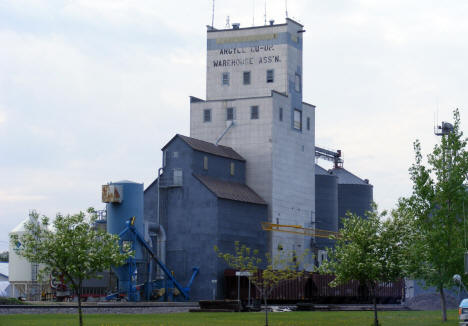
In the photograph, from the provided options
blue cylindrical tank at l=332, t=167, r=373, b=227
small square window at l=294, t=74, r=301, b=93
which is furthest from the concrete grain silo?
blue cylindrical tank at l=332, t=167, r=373, b=227

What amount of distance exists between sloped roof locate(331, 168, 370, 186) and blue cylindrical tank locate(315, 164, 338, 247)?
8.16m

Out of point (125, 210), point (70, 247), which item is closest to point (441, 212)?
point (70, 247)

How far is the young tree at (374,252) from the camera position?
147 feet

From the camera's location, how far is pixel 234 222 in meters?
96.1

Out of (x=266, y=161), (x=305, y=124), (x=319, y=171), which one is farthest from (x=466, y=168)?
(x=319, y=171)

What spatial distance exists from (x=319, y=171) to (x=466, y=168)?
233 ft

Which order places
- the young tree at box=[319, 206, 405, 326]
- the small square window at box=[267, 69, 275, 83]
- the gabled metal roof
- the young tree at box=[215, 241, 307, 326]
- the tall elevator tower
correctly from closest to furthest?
the young tree at box=[319, 206, 405, 326]
the young tree at box=[215, 241, 307, 326]
the tall elevator tower
the small square window at box=[267, 69, 275, 83]
the gabled metal roof

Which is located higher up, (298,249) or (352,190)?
(352,190)

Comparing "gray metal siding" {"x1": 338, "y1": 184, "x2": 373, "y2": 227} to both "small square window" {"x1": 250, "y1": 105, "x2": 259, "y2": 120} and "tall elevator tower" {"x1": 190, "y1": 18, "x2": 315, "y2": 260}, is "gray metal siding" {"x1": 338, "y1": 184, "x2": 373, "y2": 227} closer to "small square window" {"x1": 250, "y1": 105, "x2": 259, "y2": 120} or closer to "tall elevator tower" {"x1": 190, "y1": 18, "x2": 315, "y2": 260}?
"tall elevator tower" {"x1": 190, "y1": 18, "x2": 315, "y2": 260}

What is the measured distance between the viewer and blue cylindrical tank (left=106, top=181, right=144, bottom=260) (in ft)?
286

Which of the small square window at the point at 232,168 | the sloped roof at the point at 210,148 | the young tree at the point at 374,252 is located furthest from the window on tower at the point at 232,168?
the young tree at the point at 374,252

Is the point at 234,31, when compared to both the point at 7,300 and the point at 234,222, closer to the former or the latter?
the point at 234,222

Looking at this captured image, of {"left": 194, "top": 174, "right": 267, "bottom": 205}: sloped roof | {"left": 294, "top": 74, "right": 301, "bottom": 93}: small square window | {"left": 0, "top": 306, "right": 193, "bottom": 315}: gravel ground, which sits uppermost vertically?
{"left": 294, "top": 74, "right": 301, "bottom": 93}: small square window

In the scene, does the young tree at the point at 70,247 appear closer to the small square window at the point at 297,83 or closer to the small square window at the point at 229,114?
the small square window at the point at 229,114
